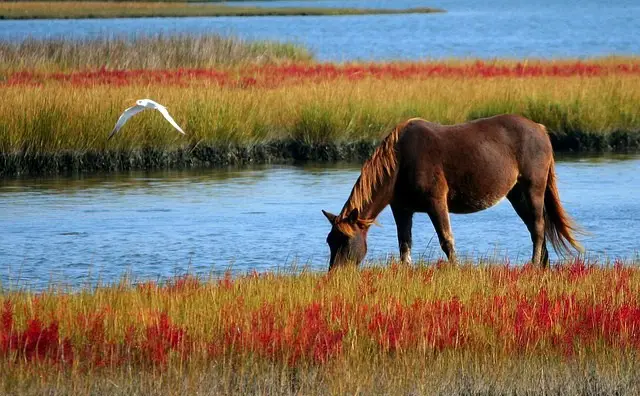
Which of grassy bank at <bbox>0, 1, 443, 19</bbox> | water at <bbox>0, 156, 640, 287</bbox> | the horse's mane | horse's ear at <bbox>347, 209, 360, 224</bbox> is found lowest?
grassy bank at <bbox>0, 1, 443, 19</bbox>

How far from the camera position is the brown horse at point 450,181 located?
29.7 feet

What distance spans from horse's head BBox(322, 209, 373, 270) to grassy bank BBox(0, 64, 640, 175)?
30.3 ft

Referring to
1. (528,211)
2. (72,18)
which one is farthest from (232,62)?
(72,18)

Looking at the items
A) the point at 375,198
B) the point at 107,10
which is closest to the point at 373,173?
the point at 375,198

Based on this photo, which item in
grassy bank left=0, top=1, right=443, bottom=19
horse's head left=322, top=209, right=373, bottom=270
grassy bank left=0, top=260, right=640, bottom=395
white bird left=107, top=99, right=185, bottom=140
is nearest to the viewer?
grassy bank left=0, top=260, right=640, bottom=395

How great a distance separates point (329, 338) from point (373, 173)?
2336 mm

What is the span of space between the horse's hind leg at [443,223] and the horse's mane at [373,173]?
445mm

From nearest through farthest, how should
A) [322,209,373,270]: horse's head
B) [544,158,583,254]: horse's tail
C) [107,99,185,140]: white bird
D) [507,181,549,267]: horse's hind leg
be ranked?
[322,209,373,270]: horse's head
[507,181,549,267]: horse's hind leg
[544,158,583,254]: horse's tail
[107,99,185,140]: white bird

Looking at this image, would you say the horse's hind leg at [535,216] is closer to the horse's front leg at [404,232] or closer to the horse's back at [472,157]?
the horse's back at [472,157]

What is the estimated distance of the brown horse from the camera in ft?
29.7

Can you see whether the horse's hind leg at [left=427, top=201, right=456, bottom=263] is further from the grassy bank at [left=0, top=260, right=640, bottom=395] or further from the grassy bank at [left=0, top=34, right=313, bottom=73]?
the grassy bank at [left=0, top=34, right=313, bottom=73]

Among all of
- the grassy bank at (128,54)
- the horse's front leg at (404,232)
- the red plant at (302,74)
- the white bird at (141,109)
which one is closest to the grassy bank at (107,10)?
the grassy bank at (128,54)

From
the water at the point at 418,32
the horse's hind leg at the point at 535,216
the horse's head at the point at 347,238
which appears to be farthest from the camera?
the water at the point at 418,32

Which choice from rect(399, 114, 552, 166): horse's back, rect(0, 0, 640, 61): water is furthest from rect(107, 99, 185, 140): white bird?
rect(0, 0, 640, 61): water
